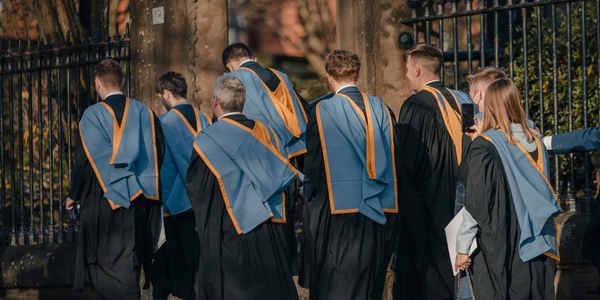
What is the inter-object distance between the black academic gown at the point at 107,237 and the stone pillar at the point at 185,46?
69.0 inches

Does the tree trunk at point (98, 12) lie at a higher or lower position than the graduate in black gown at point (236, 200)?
higher

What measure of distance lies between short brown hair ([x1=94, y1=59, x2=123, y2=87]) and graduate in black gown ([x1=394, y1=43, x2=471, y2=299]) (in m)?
2.24

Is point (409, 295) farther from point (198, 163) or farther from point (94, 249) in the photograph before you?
point (94, 249)

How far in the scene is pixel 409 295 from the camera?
5.24 meters

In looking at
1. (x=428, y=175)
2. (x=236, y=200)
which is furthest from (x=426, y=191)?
(x=236, y=200)

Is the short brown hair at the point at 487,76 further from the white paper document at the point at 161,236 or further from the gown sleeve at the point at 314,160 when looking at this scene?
the white paper document at the point at 161,236

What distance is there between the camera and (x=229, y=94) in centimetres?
461

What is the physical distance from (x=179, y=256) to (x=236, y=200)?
6.16 feet

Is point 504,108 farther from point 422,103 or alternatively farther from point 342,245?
point 342,245

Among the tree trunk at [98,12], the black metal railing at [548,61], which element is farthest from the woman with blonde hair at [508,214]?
the tree trunk at [98,12]

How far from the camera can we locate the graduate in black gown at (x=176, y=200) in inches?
235

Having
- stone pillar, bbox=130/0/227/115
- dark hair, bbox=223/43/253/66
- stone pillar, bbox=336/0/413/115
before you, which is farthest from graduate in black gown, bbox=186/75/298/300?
stone pillar, bbox=130/0/227/115

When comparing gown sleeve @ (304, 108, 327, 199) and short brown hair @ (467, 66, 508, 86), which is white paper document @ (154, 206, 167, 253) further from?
short brown hair @ (467, 66, 508, 86)

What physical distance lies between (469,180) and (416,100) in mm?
1446
